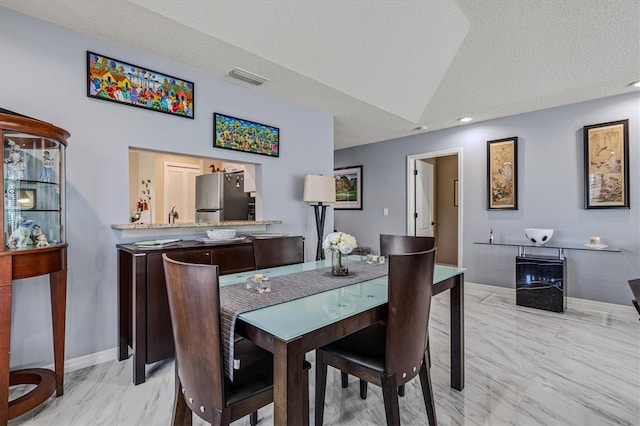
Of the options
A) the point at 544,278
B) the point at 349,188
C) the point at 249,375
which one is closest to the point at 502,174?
the point at 544,278

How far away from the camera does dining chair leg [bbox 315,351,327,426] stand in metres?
1.56

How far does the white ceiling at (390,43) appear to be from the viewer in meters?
2.13

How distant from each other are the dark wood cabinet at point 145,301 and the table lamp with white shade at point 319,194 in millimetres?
1461

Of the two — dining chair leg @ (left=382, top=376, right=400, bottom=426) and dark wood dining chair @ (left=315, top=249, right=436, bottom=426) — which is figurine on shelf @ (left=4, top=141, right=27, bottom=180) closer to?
dark wood dining chair @ (left=315, top=249, right=436, bottom=426)

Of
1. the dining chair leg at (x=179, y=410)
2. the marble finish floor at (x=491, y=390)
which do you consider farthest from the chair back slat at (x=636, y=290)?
the dining chair leg at (x=179, y=410)

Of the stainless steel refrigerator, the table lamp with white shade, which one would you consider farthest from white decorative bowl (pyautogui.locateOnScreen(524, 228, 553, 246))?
the stainless steel refrigerator

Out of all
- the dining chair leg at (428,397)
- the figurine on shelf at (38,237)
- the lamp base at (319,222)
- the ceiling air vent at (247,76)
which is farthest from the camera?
the lamp base at (319,222)

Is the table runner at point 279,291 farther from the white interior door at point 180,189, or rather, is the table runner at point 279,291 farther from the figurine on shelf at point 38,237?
the white interior door at point 180,189

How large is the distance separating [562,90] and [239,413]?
13.8 feet

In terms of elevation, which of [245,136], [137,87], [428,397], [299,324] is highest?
[137,87]

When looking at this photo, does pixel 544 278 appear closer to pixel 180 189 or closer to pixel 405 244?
pixel 405 244

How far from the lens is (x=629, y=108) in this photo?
135 inches

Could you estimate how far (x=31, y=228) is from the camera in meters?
1.76

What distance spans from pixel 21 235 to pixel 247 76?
209cm
